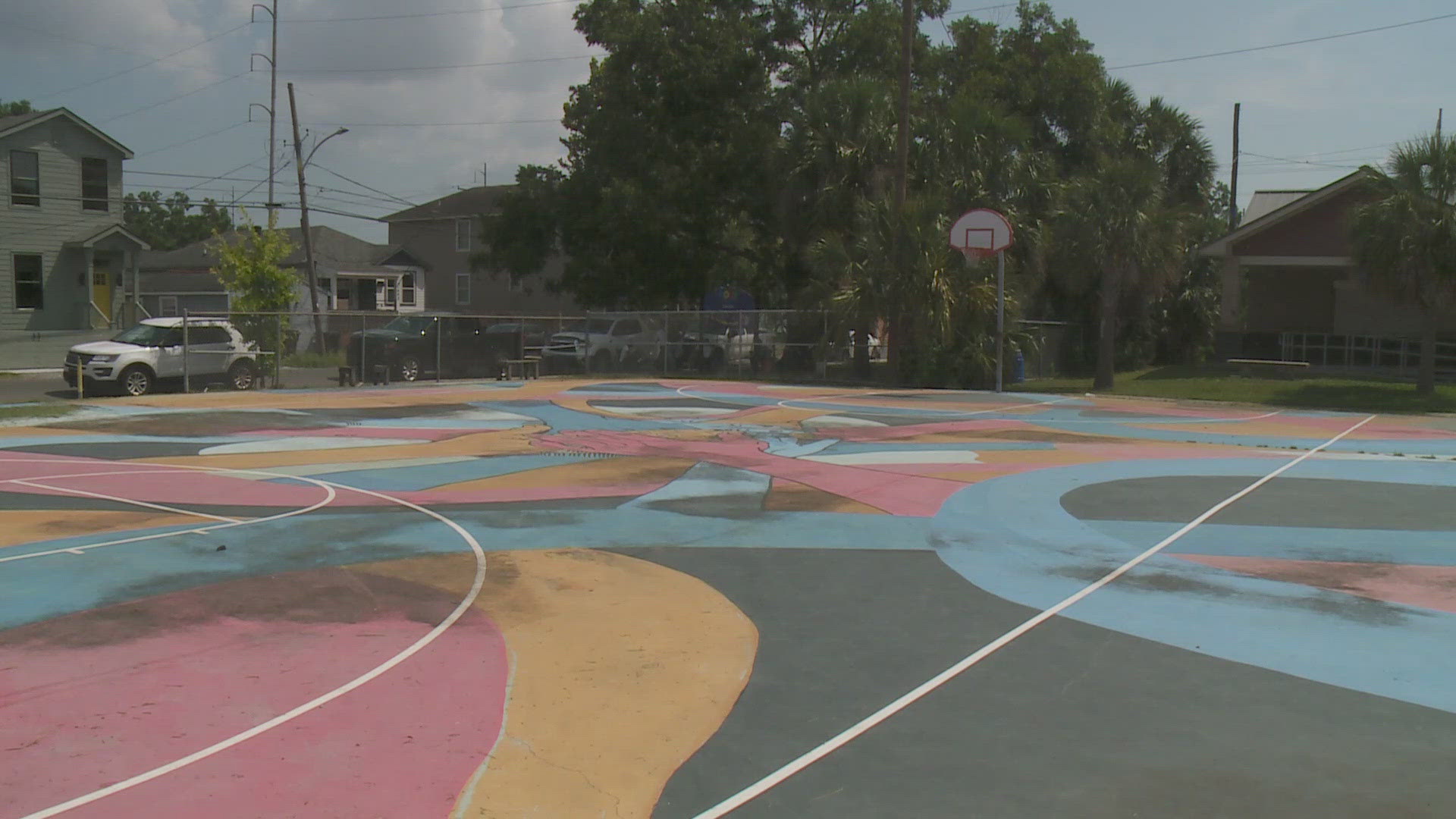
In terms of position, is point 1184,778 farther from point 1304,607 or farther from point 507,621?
point 507,621

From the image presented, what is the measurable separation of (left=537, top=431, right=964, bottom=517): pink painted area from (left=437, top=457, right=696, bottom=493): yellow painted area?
2.38 feet

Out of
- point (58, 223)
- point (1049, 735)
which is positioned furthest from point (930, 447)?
point (58, 223)

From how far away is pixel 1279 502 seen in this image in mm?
13891

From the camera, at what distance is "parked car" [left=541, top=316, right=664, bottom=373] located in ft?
122

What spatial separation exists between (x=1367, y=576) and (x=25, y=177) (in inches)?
1692

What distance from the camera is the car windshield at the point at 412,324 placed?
3247 cm

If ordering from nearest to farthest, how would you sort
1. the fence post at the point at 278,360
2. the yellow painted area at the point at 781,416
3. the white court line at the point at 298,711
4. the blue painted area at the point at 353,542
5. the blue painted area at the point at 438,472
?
the white court line at the point at 298,711, the blue painted area at the point at 353,542, the blue painted area at the point at 438,472, the yellow painted area at the point at 781,416, the fence post at the point at 278,360

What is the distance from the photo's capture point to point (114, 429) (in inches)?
786

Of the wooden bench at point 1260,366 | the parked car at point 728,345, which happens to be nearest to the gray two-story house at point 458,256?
the parked car at point 728,345

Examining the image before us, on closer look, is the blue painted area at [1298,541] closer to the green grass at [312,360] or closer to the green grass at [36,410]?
the green grass at [36,410]

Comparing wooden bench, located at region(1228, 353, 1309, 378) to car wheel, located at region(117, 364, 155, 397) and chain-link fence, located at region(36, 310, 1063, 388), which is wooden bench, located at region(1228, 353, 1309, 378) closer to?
chain-link fence, located at region(36, 310, 1063, 388)

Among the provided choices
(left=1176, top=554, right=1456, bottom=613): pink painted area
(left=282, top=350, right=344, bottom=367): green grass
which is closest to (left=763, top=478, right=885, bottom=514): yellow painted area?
(left=1176, top=554, right=1456, bottom=613): pink painted area

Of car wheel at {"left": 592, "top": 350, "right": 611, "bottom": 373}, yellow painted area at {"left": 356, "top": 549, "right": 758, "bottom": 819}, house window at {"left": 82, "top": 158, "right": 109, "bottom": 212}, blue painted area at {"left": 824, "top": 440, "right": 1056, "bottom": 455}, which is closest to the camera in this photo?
yellow painted area at {"left": 356, "top": 549, "right": 758, "bottom": 819}

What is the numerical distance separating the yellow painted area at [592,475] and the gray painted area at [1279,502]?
5.36m
